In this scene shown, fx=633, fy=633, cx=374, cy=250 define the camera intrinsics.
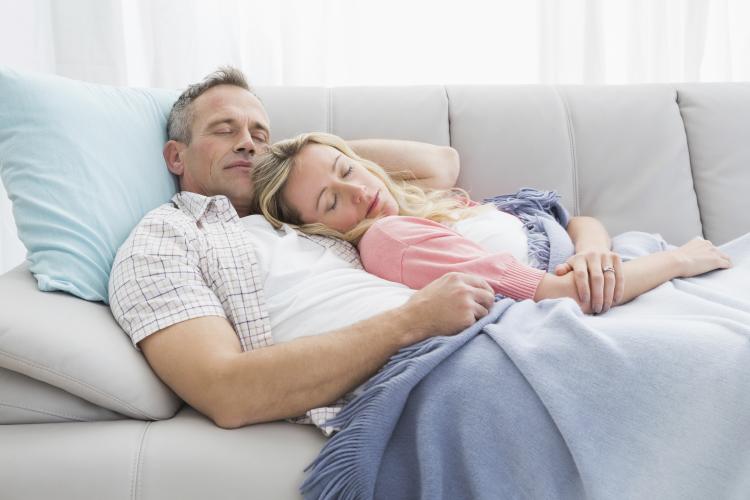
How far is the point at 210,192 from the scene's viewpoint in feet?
4.55

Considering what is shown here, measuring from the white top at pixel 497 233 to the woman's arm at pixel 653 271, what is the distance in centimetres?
21

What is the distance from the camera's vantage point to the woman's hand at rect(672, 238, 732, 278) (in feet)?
3.81

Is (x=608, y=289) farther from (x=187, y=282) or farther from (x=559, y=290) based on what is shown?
(x=187, y=282)

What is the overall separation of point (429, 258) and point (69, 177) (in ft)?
2.16

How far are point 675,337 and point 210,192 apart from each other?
0.97m

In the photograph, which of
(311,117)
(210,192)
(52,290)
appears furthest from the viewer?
(311,117)

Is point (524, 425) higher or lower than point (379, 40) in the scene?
lower

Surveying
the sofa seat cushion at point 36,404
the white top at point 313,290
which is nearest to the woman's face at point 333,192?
the white top at point 313,290

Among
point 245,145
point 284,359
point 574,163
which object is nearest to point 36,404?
point 284,359

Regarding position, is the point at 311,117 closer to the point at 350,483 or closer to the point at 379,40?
the point at 379,40

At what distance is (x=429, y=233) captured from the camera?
3.72ft

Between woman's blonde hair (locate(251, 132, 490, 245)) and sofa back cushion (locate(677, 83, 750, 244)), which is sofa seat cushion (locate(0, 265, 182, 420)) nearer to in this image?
woman's blonde hair (locate(251, 132, 490, 245))

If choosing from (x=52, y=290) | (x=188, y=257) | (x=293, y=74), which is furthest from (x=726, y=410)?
(x=293, y=74)

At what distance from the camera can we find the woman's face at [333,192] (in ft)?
4.22
